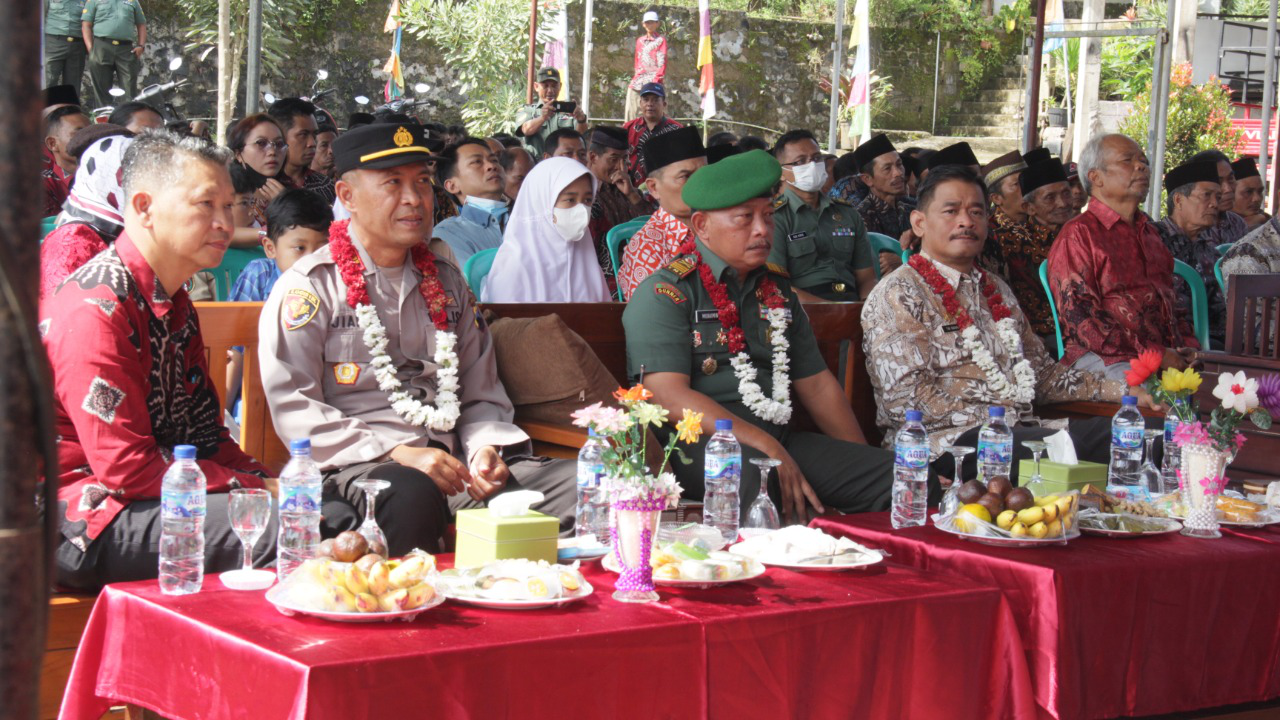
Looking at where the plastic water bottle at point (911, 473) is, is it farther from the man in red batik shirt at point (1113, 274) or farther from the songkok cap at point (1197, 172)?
the songkok cap at point (1197, 172)

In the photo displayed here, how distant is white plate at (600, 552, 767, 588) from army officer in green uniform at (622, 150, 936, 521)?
143 centimetres

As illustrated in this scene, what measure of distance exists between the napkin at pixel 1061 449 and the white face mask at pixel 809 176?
11.4ft

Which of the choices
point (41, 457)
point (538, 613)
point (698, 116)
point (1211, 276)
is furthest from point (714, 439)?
point (698, 116)

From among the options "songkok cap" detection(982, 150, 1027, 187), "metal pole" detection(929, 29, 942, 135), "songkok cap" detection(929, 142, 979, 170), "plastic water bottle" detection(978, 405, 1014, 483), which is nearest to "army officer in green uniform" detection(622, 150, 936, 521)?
"plastic water bottle" detection(978, 405, 1014, 483)

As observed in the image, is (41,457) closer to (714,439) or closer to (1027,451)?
(714,439)

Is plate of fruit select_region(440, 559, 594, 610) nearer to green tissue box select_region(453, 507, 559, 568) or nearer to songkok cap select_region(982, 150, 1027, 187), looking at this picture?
green tissue box select_region(453, 507, 559, 568)

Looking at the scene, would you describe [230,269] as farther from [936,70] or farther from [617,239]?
[936,70]

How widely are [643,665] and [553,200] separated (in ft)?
11.5

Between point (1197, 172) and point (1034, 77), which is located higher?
point (1034, 77)

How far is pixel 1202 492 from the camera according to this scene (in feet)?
11.0

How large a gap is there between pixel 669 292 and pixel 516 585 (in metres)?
2.11

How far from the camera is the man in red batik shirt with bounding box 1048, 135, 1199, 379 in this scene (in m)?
5.62

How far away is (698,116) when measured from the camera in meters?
21.4

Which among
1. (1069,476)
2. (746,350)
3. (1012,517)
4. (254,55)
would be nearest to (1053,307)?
(746,350)
